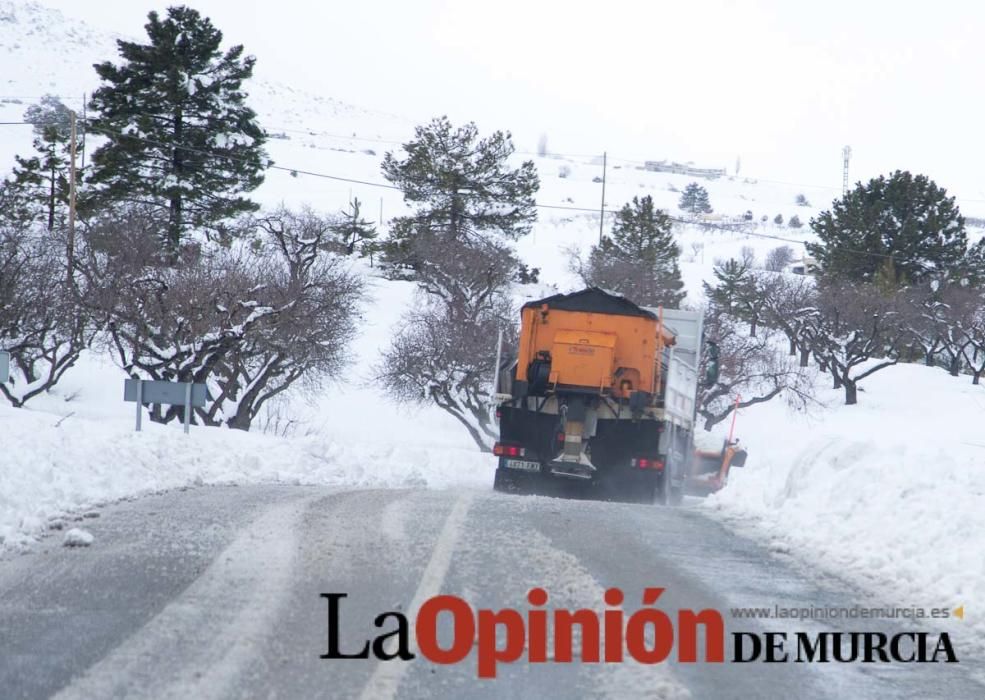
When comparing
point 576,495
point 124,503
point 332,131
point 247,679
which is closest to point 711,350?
point 576,495

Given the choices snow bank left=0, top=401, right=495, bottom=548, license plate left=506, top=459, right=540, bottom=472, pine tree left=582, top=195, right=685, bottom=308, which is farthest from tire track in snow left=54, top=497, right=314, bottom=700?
pine tree left=582, top=195, right=685, bottom=308

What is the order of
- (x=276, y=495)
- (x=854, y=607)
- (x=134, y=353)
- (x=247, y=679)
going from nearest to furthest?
(x=247, y=679)
(x=854, y=607)
(x=276, y=495)
(x=134, y=353)

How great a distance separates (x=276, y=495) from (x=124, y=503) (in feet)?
6.67

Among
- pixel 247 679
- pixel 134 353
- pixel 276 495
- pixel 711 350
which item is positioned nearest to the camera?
pixel 247 679

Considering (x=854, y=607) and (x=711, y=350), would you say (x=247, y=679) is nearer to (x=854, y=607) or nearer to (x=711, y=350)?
(x=854, y=607)

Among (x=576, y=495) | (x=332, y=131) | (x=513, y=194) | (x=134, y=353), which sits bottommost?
(x=576, y=495)

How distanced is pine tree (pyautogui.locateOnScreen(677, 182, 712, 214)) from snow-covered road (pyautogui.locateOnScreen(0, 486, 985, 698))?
138 m

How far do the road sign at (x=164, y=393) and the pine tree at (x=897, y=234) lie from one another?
172ft

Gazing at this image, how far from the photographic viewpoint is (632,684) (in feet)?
18.6

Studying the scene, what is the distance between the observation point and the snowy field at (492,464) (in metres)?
9.59

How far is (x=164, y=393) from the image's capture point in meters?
17.9

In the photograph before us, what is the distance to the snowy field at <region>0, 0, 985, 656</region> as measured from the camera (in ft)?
31.5

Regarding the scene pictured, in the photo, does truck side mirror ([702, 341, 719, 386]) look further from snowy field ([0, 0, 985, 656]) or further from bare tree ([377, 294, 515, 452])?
bare tree ([377, 294, 515, 452])

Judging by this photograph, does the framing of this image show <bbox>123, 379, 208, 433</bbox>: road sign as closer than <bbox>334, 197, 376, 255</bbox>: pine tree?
Yes
